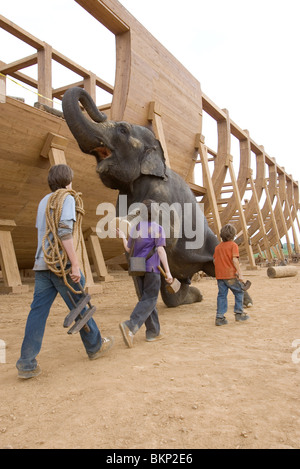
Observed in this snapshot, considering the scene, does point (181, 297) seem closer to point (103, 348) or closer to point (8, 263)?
point (103, 348)

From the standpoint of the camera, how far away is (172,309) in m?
4.93

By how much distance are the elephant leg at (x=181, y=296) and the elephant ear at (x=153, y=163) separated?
145 cm

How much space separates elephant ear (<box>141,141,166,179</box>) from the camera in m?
4.20

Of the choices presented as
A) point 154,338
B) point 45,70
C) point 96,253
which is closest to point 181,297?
point 154,338

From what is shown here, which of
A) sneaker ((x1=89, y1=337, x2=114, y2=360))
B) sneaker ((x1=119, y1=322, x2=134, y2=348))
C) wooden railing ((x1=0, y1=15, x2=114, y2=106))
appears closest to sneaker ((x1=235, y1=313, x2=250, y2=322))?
sneaker ((x1=119, y1=322, x2=134, y2=348))

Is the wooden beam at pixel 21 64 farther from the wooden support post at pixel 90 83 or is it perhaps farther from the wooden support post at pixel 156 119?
the wooden support post at pixel 156 119

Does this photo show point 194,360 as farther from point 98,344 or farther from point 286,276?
point 286,276

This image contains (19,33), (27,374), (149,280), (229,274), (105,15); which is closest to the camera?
(27,374)

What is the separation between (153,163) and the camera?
4262 mm

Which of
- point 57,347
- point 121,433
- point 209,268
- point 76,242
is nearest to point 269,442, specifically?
point 121,433

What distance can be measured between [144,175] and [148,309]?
1.74 meters

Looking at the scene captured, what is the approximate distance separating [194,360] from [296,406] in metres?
0.86

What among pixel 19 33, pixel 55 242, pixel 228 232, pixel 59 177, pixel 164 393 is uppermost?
pixel 19 33

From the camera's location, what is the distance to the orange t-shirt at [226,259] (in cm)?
383
